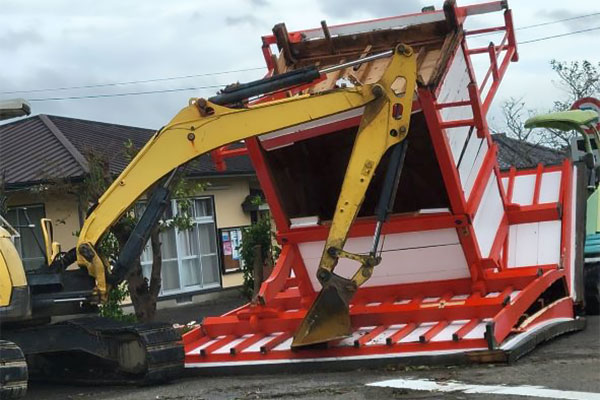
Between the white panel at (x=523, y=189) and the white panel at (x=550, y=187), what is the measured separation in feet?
0.41

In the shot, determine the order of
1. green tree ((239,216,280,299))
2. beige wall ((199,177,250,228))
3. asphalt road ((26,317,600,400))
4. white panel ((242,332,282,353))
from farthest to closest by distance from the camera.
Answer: beige wall ((199,177,250,228)), green tree ((239,216,280,299)), white panel ((242,332,282,353)), asphalt road ((26,317,600,400))

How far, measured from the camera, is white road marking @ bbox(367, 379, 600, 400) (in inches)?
241

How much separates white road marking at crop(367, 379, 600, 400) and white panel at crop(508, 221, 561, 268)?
329 cm

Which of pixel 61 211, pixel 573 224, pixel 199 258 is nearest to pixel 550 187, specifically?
pixel 573 224

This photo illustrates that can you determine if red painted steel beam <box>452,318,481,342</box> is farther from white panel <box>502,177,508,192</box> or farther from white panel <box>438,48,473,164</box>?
white panel <box>502,177,508,192</box>

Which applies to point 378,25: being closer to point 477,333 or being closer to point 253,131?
point 253,131

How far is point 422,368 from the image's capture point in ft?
25.1

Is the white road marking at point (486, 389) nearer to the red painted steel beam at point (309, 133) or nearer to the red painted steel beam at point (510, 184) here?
the red painted steel beam at point (309, 133)

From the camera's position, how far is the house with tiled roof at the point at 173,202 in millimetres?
18438

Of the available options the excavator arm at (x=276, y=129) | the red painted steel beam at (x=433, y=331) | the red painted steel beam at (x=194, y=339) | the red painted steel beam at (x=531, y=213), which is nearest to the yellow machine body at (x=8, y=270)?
the excavator arm at (x=276, y=129)

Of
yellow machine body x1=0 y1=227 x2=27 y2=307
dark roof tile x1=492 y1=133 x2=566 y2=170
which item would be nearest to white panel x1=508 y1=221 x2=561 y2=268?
yellow machine body x1=0 y1=227 x2=27 y2=307

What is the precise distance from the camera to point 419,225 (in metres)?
9.20

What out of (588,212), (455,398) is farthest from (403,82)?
(588,212)

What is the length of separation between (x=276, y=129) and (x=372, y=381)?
2369 millimetres
